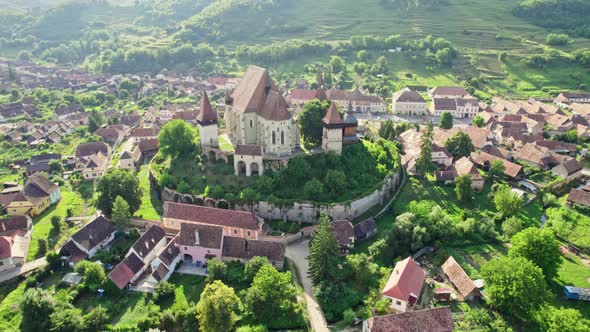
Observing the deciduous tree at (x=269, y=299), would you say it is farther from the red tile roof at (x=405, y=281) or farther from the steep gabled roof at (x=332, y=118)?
the steep gabled roof at (x=332, y=118)

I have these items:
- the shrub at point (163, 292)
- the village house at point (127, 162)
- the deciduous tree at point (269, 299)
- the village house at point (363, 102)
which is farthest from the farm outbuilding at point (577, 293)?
the village house at point (363, 102)

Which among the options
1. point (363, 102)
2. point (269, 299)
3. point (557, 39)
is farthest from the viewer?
point (557, 39)

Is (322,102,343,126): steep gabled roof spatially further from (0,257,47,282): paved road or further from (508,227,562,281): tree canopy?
(0,257,47,282): paved road

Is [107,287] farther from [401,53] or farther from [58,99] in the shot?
[401,53]

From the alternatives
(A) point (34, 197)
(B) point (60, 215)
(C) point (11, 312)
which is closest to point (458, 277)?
(C) point (11, 312)

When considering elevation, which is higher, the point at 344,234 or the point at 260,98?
the point at 260,98

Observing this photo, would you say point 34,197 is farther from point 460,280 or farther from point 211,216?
point 460,280

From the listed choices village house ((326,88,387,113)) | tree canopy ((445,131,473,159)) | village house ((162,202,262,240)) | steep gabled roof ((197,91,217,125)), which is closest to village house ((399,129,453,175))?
tree canopy ((445,131,473,159))

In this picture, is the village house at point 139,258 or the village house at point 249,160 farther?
the village house at point 249,160
